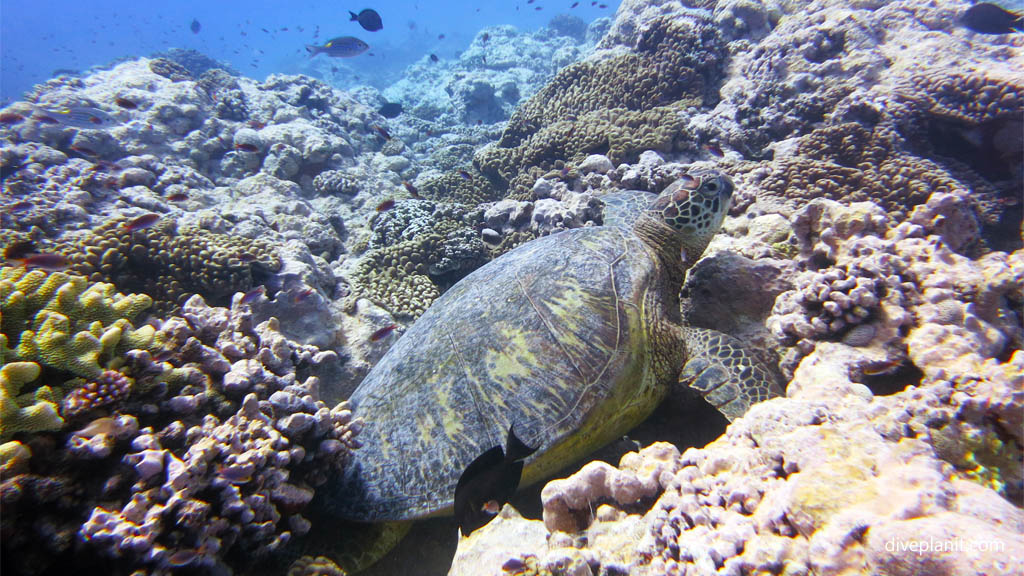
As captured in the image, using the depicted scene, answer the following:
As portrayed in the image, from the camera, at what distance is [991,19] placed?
6035 millimetres

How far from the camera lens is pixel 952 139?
4699mm

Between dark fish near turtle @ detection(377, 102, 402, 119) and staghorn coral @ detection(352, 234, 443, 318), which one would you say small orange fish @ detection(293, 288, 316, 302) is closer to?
staghorn coral @ detection(352, 234, 443, 318)

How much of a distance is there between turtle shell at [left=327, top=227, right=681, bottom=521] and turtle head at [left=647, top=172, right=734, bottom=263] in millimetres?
770

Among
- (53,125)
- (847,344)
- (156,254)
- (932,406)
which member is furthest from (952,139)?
(53,125)

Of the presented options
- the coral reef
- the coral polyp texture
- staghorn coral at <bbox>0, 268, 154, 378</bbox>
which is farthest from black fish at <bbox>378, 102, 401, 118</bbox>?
the coral reef

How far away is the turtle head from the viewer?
132 inches

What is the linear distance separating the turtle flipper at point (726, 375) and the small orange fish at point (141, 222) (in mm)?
5632

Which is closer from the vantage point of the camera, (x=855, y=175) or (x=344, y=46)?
(x=855, y=175)

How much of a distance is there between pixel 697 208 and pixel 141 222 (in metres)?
5.80

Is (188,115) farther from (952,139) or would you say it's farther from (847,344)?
(952,139)

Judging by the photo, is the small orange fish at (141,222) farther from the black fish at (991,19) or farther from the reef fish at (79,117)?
the black fish at (991,19)

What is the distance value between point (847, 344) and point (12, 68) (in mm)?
116793

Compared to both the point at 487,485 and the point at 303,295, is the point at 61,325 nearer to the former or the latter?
the point at 303,295

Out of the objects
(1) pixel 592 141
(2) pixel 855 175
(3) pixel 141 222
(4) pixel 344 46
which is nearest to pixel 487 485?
(3) pixel 141 222
